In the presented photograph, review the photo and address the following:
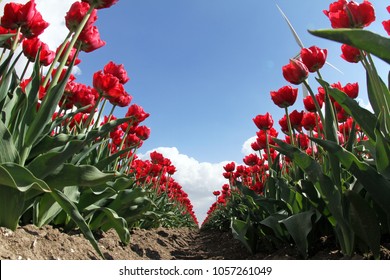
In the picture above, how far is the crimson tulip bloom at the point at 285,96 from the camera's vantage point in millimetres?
3543

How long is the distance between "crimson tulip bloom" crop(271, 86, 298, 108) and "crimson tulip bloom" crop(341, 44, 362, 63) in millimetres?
902

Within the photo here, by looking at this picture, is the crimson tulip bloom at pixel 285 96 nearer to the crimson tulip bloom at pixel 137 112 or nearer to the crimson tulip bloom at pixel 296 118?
the crimson tulip bloom at pixel 296 118

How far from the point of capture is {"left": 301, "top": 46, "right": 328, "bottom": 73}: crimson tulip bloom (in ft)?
9.20

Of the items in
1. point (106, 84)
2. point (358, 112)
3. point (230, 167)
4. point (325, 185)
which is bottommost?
point (325, 185)

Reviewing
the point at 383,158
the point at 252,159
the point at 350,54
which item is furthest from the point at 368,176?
the point at 252,159

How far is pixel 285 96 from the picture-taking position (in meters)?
3.56

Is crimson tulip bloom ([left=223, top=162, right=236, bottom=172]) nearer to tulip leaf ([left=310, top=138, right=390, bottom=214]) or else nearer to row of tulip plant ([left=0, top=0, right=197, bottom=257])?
row of tulip plant ([left=0, top=0, right=197, bottom=257])

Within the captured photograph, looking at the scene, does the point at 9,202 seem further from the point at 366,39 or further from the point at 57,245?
the point at 366,39

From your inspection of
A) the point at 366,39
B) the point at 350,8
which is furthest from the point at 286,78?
the point at 366,39

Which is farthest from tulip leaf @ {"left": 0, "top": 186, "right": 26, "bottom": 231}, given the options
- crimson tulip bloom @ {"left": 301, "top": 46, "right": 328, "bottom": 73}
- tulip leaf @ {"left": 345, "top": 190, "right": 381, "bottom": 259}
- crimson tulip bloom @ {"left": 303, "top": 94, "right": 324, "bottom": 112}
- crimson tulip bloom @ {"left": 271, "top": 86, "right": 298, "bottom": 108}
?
crimson tulip bloom @ {"left": 303, "top": 94, "right": 324, "bottom": 112}

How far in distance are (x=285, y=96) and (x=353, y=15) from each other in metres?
1.43

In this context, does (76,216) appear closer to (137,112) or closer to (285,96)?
(285,96)

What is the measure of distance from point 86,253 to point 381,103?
2132 millimetres

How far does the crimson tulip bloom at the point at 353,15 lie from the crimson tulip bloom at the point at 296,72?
62 cm
